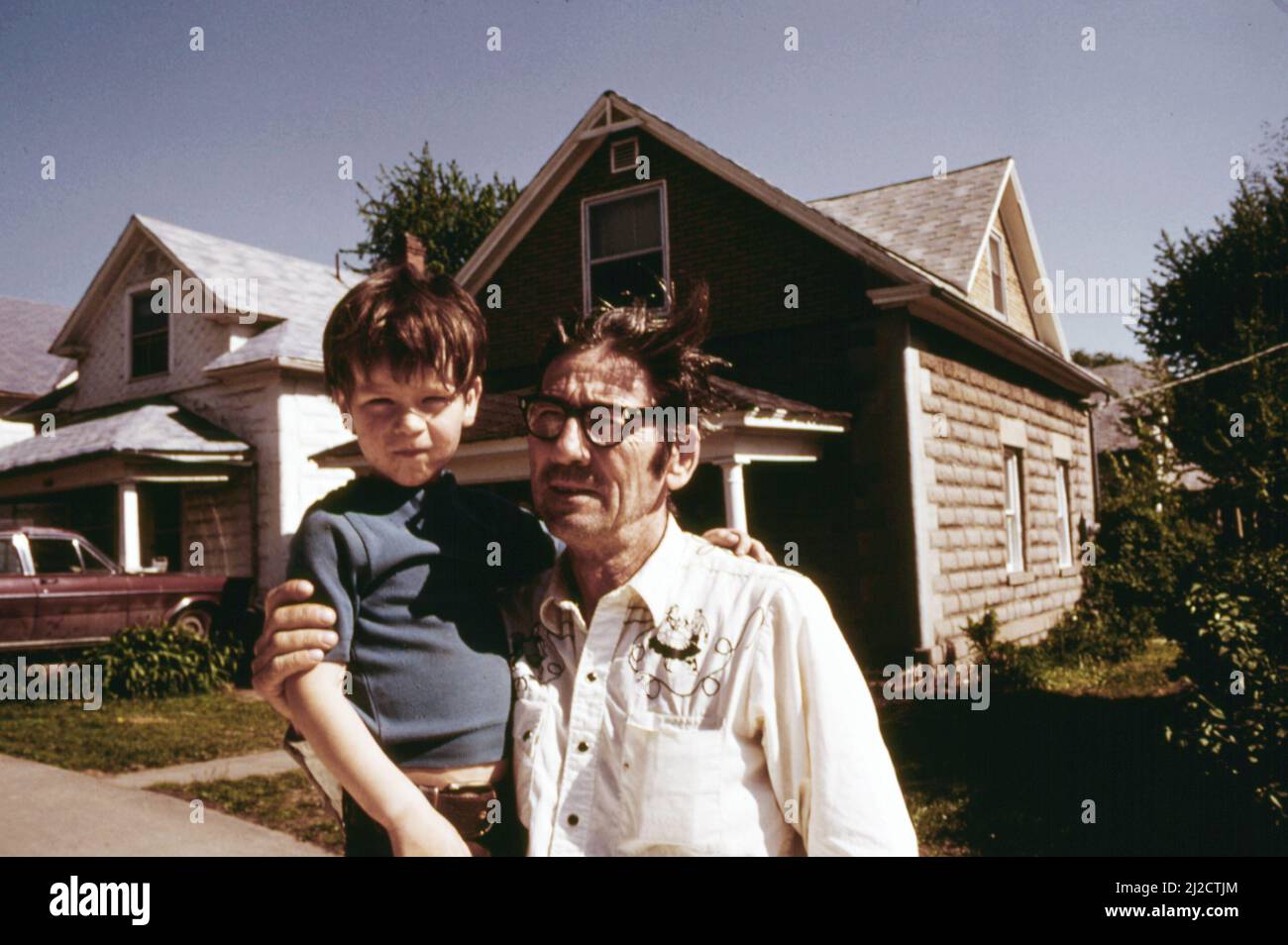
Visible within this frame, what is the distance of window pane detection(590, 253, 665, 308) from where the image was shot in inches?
461

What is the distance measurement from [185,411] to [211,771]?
977cm

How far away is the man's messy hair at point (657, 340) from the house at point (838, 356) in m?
6.40

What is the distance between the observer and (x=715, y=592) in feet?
5.88

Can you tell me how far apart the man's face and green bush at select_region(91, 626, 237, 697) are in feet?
34.0

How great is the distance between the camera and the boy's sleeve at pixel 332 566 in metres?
1.71

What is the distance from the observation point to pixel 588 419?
1.82 m

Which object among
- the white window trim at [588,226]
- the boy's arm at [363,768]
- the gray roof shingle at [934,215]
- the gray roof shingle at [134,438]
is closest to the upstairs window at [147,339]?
the gray roof shingle at [134,438]

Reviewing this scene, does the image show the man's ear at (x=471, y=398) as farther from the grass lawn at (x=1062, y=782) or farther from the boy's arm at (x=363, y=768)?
the grass lawn at (x=1062, y=782)

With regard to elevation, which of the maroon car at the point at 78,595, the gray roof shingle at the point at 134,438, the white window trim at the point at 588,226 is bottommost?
the maroon car at the point at 78,595

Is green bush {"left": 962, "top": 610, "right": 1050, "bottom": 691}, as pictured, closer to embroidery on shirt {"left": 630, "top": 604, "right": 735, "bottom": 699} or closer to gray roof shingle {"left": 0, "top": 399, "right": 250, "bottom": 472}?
embroidery on shirt {"left": 630, "top": 604, "right": 735, "bottom": 699}

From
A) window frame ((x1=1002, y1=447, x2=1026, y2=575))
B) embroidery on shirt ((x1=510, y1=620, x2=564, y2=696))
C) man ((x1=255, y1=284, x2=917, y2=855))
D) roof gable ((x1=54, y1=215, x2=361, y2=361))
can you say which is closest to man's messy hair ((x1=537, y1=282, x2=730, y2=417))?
man ((x1=255, y1=284, x2=917, y2=855))

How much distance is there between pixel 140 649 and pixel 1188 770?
1029cm
